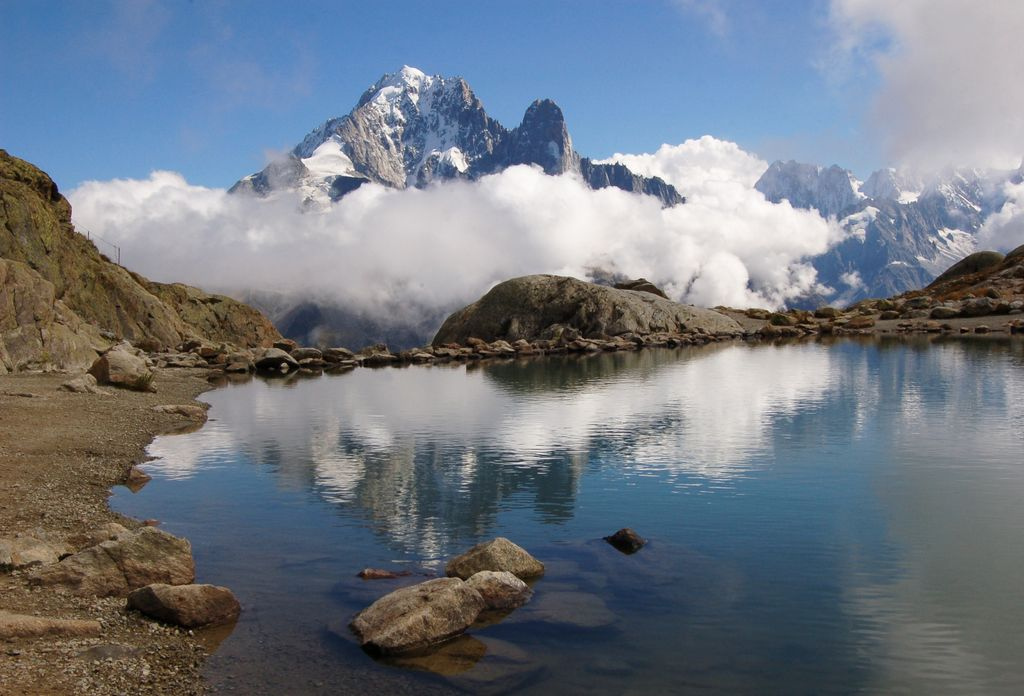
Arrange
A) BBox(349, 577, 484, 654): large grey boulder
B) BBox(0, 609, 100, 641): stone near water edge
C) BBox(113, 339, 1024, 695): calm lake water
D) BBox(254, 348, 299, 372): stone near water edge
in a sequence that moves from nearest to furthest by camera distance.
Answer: BBox(0, 609, 100, 641): stone near water edge, BBox(113, 339, 1024, 695): calm lake water, BBox(349, 577, 484, 654): large grey boulder, BBox(254, 348, 299, 372): stone near water edge

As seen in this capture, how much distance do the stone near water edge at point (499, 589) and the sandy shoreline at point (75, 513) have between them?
445 cm

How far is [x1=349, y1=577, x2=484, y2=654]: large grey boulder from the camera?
12328 millimetres

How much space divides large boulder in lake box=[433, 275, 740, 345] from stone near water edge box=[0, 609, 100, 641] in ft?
229

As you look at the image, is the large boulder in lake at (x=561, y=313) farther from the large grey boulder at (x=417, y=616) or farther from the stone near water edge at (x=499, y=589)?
the large grey boulder at (x=417, y=616)

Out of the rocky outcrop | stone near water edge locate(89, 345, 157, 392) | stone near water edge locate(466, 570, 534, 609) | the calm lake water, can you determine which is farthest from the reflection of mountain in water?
the rocky outcrop

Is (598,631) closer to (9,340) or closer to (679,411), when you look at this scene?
(679,411)

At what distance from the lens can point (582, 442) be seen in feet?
95.6

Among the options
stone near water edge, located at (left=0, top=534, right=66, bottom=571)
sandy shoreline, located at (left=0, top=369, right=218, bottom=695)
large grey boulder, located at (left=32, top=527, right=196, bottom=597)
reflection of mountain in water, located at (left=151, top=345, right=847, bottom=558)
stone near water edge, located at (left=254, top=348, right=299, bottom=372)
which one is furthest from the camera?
stone near water edge, located at (left=254, top=348, right=299, bottom=372)

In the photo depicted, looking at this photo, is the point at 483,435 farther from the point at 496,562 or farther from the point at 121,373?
the point at 121,373

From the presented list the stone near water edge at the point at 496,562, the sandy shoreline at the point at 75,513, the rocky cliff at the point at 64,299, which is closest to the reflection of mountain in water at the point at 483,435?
the stone near water edge at the point at 496,562

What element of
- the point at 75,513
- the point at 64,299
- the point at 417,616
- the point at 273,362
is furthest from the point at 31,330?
the point at 417,616

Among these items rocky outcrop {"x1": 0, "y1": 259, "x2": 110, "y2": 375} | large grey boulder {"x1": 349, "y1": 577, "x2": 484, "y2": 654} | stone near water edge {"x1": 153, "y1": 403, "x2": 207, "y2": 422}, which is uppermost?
rocky outcrop {"x1": 0, "y1": 259, "x2": 110, "y2": 375}

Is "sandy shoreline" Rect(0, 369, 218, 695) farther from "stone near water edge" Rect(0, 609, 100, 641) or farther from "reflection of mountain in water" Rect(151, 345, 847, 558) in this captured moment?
"reflection of mountain in water" Rect(151, 345, 847, 558)

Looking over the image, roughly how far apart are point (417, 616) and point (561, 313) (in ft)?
233
